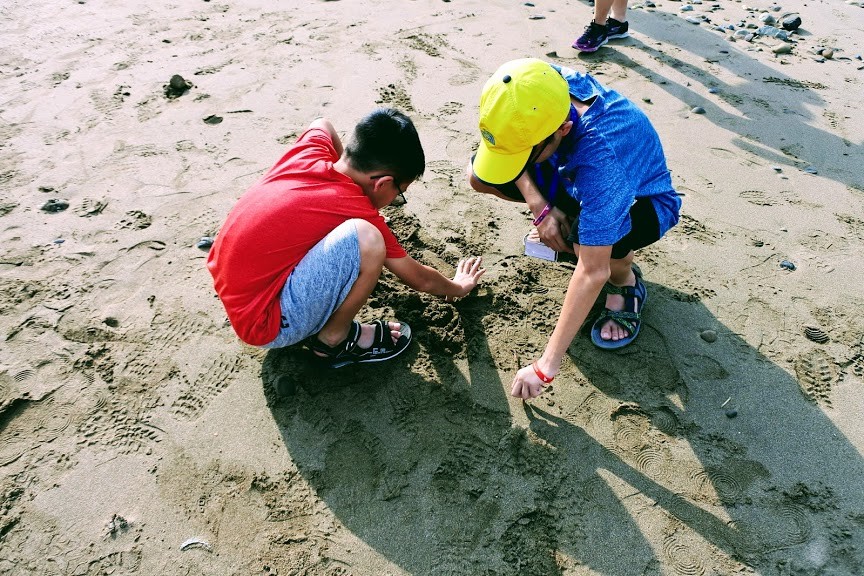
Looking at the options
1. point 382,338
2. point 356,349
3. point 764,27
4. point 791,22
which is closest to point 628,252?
point 382,338

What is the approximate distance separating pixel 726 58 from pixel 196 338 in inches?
182

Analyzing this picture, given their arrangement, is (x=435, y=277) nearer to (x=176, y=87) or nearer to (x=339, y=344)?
(x=339, y=344)

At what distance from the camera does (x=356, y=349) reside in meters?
2.34

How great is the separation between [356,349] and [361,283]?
385 millimetres

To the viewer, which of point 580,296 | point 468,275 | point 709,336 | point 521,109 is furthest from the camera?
point 468,275

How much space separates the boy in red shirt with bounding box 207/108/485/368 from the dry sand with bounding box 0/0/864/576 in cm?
37

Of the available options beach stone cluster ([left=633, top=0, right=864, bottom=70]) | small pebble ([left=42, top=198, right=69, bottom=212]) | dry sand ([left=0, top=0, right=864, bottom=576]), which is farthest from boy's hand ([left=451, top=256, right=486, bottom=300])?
beach stone cluster ([left=633, top=0, right=864, bottom=70])

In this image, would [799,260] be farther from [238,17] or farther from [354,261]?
[238,17]

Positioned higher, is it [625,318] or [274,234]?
[274,234]

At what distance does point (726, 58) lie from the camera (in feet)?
15.0

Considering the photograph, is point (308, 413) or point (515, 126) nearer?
point (515, 126)

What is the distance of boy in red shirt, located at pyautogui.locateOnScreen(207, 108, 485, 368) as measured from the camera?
2.01 metres

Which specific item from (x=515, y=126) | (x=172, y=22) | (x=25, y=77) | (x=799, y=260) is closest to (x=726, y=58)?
(x=799, y=260)

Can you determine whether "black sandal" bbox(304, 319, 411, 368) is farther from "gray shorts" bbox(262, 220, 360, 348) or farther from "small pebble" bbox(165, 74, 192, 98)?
"small pebble" bbox(165, 74, 192, 98)
